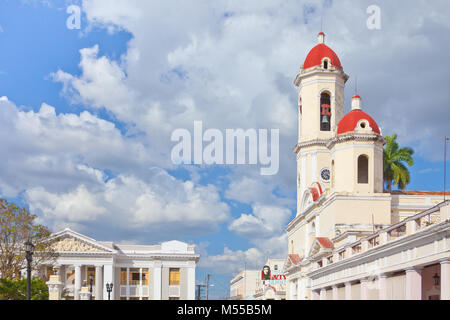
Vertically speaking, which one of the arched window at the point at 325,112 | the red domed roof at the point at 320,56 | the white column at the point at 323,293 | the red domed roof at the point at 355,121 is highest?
the red domed roof at the point at 320,56

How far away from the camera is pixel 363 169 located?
52938 millimetres

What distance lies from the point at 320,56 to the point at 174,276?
169 ft

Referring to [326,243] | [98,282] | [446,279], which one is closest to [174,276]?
[98,282]

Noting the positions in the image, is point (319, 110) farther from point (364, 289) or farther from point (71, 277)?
point (71, 277)

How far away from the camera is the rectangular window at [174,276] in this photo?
103125 mm

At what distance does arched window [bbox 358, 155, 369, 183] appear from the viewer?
2060 inches

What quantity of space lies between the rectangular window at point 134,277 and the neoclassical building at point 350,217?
41.5 meters

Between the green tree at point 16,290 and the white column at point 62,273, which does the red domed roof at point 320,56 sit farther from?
the white column at point 62,273

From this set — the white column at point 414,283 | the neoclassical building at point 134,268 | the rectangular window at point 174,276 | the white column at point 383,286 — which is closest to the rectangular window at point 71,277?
the neoclassical building at point 134,268

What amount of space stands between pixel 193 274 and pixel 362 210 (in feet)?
192

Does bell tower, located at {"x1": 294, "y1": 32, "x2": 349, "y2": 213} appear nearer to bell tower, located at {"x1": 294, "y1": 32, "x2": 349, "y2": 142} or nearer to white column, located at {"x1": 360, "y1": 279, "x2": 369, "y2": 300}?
bell tower, located at {"x1": 294, "y1": 32, "x2": 349, "y2": 142}

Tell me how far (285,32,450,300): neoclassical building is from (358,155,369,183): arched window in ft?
0.29
